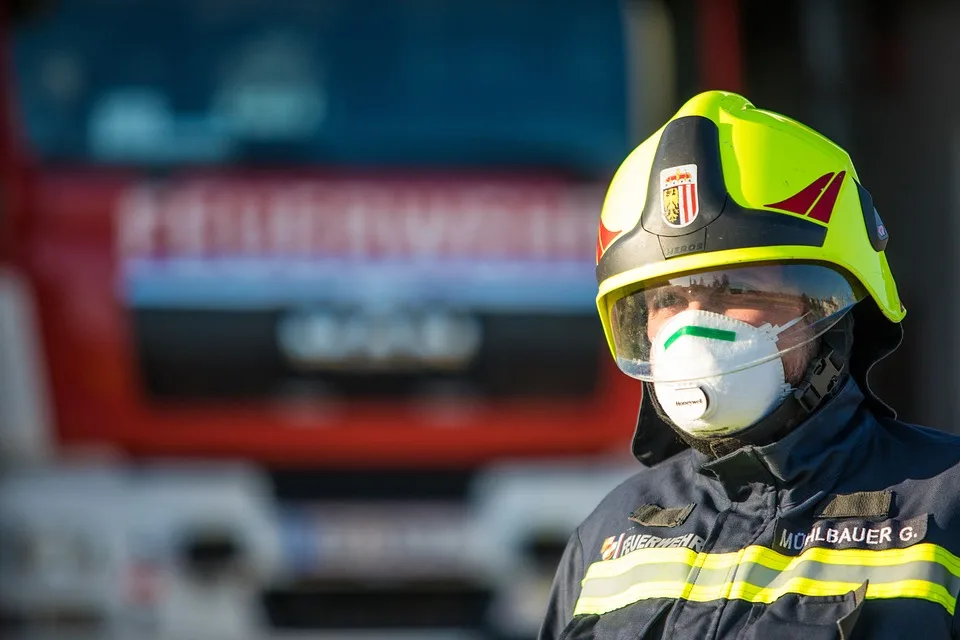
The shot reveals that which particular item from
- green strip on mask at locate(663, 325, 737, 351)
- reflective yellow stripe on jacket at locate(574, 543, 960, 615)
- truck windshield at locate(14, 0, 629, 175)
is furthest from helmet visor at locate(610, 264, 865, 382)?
truck windshield at locate(14, 0, 629, 175)

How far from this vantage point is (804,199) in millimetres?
2076

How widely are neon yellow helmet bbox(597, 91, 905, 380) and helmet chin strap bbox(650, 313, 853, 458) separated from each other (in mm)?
72

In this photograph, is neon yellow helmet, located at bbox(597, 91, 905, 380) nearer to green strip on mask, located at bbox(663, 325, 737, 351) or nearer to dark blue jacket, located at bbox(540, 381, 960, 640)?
green strip on mask, located at bbox(663, 325, 737, 351)

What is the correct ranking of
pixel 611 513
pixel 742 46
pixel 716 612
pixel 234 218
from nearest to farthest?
pixel 716 612
pixel 611 513
pixel 234 218
pixel 742 46

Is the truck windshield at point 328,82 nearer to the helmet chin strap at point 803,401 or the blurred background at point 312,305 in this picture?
the blurred background at point 312,305

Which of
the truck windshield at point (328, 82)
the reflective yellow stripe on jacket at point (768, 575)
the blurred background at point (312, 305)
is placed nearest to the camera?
the reflective yellow stripe on jacket at point (768, 575)

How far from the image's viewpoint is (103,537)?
4.62 m

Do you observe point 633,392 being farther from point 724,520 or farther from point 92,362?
point 724,520

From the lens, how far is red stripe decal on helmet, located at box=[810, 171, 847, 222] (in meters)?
2.07

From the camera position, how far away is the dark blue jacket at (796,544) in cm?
183

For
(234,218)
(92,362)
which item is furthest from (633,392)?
(92,362)

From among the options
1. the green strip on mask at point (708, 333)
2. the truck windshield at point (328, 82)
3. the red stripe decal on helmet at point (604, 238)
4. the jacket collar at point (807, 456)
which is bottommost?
the jacket collar at point (807, 456)

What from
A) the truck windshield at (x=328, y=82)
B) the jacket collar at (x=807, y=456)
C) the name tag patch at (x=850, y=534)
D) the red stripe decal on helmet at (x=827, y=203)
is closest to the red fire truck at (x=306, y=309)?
the truck windshield at (x=328, y=82)

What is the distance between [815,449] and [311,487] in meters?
2.86
